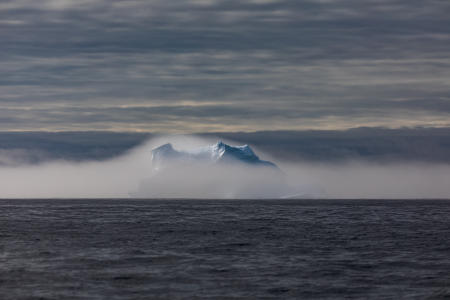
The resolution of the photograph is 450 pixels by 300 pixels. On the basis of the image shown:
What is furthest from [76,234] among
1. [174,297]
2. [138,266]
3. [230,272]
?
[174,297]

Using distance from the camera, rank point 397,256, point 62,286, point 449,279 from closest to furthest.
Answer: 1. point 62,286
2. point 449,279
3. point 397,256

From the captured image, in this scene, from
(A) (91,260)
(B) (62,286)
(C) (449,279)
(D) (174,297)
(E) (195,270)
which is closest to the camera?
(D) (174,297)

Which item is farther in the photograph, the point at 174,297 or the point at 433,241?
the point at 433,241

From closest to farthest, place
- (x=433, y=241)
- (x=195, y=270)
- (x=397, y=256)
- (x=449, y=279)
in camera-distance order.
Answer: (x=449, y=279), (x=195, y=270), (x=397, y=256), (x=433, y=241)

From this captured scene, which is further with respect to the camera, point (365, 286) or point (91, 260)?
point (91, 260)

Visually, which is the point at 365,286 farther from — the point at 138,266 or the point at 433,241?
the point at 433,241

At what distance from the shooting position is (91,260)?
46.9 m

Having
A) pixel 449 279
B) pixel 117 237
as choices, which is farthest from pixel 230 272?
pixel 117 237

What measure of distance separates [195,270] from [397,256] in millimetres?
17984

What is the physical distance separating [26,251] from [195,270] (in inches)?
753

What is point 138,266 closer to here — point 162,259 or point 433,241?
point 162,259

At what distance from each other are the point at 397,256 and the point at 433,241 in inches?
598

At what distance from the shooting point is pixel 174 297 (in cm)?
3262

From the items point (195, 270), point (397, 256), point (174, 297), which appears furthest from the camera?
point (397, 256)
